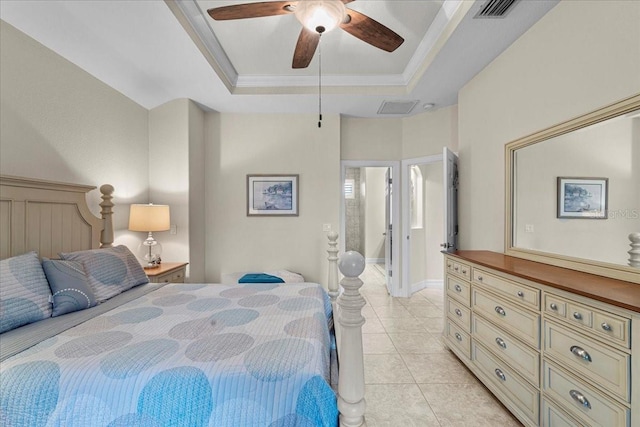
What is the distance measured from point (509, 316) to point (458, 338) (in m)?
0.81

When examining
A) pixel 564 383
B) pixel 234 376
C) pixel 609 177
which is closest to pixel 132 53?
pixel 234 376

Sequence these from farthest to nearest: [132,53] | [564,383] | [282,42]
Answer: [282,42] < [132,53] < [564,383]

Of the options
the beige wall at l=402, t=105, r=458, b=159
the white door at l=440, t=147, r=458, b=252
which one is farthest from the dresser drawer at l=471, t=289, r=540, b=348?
the beige wall at l=402, t=105, r=458, b=159

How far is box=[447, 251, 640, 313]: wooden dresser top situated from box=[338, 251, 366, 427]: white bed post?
1.09 m

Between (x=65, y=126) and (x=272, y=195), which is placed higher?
(x=65, y=126)

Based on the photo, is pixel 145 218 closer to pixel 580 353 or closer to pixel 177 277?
pixel 177 277

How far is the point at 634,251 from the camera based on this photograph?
1476 millimetres

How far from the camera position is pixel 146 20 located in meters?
2.18

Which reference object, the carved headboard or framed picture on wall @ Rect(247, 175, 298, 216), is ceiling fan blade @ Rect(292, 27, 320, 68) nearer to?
framed picture on wall @ Rect(247, 175, 298, 216)

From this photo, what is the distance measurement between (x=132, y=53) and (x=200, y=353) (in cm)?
272

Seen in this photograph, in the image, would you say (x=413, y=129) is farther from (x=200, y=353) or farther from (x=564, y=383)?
(x=200, y=353)

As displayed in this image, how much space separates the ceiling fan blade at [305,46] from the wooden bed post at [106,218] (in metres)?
2.04

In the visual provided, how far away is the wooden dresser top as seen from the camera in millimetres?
1256

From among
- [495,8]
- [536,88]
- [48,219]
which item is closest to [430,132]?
[536,88]
